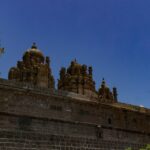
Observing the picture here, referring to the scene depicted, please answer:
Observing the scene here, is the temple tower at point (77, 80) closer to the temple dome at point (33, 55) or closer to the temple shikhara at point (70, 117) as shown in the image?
the temple dome at point (33, 55)

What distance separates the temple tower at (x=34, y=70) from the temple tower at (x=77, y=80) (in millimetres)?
1674

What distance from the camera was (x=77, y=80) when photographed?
103 feet

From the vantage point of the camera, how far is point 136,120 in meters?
23.2

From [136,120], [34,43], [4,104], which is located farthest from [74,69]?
[4,104]

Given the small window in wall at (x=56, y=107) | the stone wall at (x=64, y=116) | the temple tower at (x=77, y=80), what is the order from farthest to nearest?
the temple tower at (x=77, y=80) → the small window in wall at (x=56, y=107) → the stone wall at (x=64, y=116)

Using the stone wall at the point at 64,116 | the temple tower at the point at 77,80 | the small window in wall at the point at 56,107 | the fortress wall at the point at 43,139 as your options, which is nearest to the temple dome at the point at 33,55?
the temple tower at the point at 77,80

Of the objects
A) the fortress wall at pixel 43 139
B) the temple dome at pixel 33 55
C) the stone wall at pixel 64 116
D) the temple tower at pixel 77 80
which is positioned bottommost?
the fortress wall at pixel 43 139

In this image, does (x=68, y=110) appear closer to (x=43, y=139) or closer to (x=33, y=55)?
(x=43, y=139)

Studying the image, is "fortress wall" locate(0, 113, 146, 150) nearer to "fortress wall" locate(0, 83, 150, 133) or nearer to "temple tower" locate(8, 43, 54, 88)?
"fortress wall" locate(0, 83, 150, 133)

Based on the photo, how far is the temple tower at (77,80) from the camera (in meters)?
31.1

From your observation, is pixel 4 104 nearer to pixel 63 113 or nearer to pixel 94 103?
pixel 63 113

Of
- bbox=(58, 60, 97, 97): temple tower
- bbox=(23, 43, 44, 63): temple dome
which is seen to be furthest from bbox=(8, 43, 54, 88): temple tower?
bbox=(58, 60, 97, 97): temple tower

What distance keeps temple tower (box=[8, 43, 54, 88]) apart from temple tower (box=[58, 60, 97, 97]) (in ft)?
5.49

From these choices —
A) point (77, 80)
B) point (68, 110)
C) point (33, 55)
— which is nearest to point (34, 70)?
point (33, 55)
